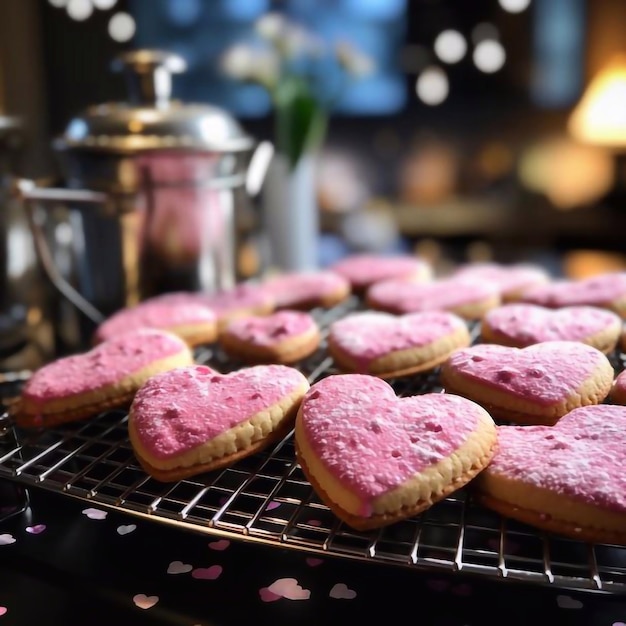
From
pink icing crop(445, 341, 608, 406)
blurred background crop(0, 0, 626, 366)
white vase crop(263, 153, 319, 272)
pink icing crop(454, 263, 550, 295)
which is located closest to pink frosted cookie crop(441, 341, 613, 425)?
pink icing crop(445, 341, 608, 406)

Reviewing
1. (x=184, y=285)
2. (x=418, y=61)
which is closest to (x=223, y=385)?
(x=184, y=285)

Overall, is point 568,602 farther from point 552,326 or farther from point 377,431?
point 552,326

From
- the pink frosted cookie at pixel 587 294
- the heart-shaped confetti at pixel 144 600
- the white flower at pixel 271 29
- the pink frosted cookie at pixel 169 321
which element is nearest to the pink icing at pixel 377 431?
the heart-shaped confetti at pixel 144 600

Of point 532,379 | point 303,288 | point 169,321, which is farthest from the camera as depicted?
point 303,288

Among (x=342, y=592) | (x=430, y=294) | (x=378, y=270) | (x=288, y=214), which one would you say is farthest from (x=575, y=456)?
(x=288, y=214)

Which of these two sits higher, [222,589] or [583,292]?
[583,292]

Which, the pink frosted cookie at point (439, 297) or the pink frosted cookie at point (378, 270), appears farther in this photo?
the pink frosted cookie at point (378, 270)

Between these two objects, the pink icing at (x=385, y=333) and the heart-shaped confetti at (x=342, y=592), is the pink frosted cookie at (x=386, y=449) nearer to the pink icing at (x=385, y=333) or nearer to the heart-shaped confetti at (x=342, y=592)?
the heart-shaped confetti at (x=342, y=592)
